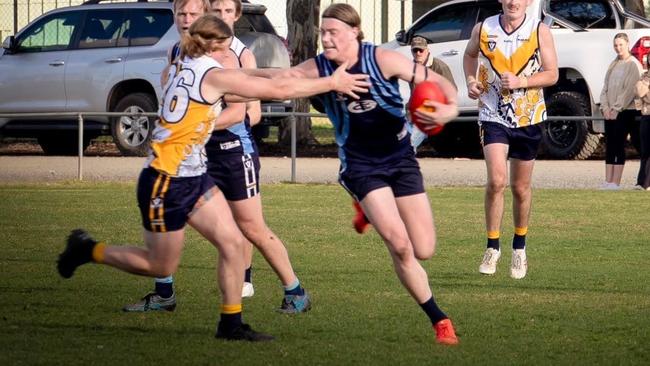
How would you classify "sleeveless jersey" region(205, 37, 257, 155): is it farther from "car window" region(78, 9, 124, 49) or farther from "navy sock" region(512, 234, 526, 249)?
"car window" region(78, 9, 124, 49)

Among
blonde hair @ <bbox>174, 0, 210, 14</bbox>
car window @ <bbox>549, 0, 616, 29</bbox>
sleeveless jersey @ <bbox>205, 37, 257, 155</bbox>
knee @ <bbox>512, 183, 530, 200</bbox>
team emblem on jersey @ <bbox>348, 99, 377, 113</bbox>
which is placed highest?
car window @ <bbox>549, 0, 616, 29</bbox>

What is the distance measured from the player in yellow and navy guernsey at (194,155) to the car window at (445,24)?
15369mm

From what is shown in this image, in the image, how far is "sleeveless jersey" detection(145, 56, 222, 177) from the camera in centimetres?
751

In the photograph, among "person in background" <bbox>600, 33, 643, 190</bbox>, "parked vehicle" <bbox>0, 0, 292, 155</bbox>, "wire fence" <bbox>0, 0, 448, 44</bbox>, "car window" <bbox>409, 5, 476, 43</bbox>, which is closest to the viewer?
"person in background" <bbox>600, 33, 643, 190</bbox>

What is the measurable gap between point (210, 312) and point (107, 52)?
14.6 meters

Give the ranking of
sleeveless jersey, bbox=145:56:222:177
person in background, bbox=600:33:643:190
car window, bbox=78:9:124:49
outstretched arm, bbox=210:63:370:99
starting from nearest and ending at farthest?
outstretched arm, bbox=210:63:370:99 < sleeveless jersey, bbox=145:56:222:177 < person in background, bbox=600:33:643:190 < car window, bbox=78:9:124:49

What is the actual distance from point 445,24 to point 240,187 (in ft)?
48.3

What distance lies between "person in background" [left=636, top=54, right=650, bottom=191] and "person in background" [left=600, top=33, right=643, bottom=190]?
0.18 metres

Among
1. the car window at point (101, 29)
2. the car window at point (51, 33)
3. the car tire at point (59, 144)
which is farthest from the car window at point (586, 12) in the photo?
the car tire at point (59, 144)

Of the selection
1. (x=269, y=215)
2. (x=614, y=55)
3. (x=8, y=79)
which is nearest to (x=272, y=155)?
(x=8, y=79)

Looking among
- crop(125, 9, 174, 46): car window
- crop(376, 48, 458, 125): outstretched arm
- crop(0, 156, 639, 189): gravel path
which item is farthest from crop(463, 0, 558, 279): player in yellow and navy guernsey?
crop(125, 9, 174, 46): car window

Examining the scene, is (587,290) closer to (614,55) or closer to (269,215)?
(269,215)

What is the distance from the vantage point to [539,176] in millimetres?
20172

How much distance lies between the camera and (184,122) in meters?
7.53
